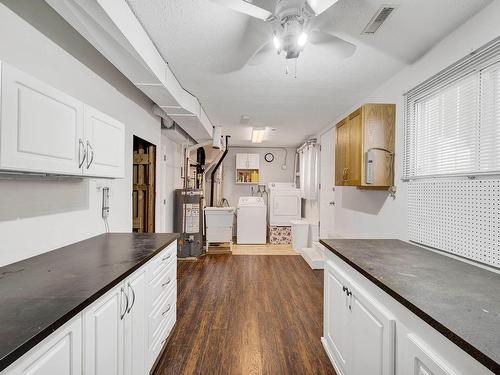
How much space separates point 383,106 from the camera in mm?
2223

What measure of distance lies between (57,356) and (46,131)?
0.92 m

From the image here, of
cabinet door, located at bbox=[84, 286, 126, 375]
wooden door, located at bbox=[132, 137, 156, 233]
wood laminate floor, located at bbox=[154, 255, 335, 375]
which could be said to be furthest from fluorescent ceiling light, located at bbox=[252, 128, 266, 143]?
cabinet door, located at bbox=[84, 286, 126, 375]

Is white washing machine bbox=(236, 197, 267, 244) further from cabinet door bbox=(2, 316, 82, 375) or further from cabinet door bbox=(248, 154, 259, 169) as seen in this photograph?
cabinet door bbox=(2, 316, 82, 375)

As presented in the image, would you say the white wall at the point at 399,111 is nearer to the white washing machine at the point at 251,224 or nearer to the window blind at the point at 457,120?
the window blind at the point at 457,120

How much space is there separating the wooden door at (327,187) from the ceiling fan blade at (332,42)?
2293 mm

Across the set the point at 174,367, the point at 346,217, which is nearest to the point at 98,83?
the point at 174,367

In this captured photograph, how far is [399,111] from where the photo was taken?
86.6 inches

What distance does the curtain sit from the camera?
4.75 meters

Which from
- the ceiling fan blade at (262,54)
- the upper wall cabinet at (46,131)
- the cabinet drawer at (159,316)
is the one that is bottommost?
the cabinet drawer at (159,316)

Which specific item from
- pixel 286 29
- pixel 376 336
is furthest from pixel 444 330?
pixel 286 29

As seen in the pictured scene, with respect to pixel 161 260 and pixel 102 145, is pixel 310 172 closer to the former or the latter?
pixel 161 260

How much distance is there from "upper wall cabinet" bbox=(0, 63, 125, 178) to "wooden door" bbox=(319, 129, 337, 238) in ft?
10.7

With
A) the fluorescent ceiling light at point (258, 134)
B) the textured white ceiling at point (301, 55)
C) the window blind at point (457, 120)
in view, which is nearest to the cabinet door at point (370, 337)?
the window blind at point (457, 120)

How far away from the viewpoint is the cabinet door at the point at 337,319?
5.05ft
